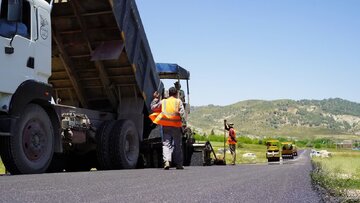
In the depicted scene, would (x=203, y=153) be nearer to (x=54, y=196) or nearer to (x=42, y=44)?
(x=42, y=44)

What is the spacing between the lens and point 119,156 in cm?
945

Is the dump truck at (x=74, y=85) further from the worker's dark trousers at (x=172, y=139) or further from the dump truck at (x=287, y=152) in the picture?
the dump truck at (x=287, y=152)

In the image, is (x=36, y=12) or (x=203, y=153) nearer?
(x=36, y=12)

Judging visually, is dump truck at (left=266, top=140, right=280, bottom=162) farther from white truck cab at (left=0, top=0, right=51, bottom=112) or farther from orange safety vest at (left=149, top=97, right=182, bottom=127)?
white truck cab at (left=0, top=0, right=51, bottom=112)

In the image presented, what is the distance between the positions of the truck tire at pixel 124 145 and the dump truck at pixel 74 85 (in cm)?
2

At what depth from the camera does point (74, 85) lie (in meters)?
10.1

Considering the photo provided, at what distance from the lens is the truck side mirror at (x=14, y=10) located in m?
6.60

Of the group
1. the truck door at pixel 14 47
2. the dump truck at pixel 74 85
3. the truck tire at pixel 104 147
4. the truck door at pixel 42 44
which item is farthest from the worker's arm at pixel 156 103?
the truck door at pixel 14 47

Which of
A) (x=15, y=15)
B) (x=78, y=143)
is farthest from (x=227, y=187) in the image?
(x=78, y=143)

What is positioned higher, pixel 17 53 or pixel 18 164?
pixel 17 53

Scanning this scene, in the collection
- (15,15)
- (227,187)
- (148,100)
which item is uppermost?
(15,15)

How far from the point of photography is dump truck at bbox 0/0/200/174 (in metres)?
6.68

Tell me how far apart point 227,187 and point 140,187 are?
2.92 feet

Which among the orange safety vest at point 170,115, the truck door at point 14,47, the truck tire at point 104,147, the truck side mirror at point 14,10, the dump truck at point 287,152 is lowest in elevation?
the dump truck at point 287,152
